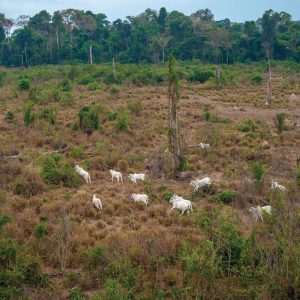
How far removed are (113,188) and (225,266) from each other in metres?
6.52

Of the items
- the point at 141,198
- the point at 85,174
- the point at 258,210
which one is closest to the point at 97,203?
the point at 141,198

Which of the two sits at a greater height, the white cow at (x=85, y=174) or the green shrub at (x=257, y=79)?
the green shrub at (x=257, y=79)

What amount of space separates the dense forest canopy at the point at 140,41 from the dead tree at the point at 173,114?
43.8 m

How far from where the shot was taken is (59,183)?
47.0 feet

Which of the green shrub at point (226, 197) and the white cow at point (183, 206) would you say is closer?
the white cow at point (183, 206)

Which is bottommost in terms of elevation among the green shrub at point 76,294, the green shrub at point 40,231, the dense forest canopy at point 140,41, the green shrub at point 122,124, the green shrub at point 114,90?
the green shrub at point 76,294

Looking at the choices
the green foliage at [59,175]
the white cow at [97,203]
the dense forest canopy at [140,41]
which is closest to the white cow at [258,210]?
the white cow at [97,203]

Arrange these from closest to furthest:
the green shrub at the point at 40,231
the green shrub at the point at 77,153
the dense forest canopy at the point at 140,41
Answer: the green shrub at the point at 40,231 → the green shrub at the point at 77,153 → the dense forest canopy at the point at 140,41

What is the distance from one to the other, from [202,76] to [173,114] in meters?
27.7

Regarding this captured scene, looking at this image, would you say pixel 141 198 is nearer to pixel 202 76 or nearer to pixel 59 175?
pixel 59 175

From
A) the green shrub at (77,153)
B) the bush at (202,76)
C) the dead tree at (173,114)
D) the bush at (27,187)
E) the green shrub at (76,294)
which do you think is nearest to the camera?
the green shrub at (76,294)

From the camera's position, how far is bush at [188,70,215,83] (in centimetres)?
4200

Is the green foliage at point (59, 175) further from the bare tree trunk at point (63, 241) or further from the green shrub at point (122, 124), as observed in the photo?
the green shrub at point (122, 124)

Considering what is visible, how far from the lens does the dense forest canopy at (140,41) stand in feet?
192
